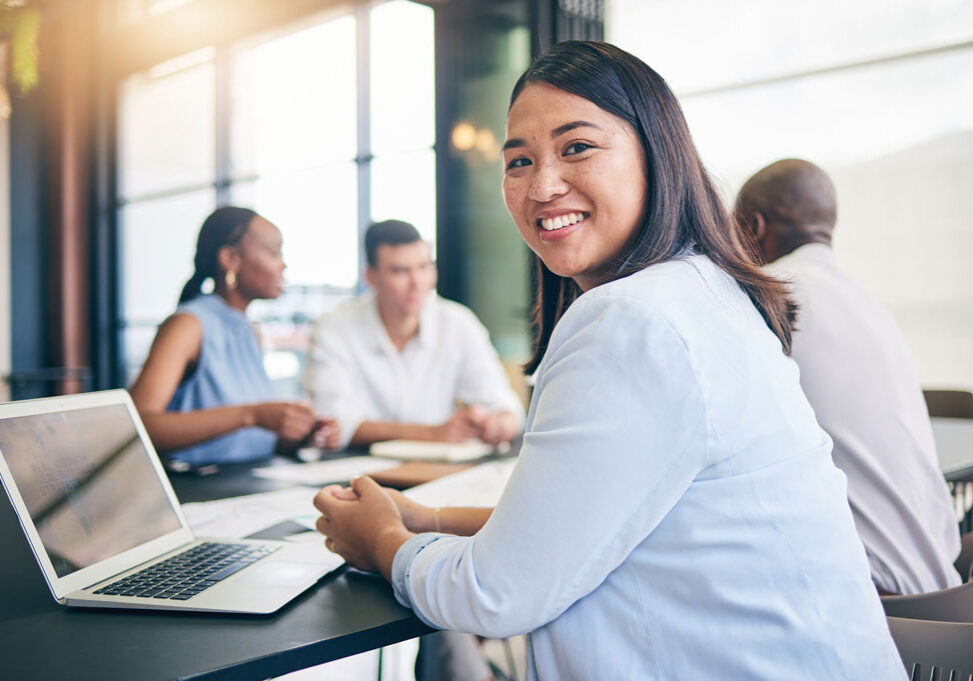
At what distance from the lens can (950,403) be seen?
10.2 feet

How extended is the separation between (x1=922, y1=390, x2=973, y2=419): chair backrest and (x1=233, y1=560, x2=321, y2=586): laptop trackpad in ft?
8.96

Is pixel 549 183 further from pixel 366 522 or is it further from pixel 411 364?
pixel 411 364

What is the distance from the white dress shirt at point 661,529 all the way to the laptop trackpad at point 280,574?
246mm

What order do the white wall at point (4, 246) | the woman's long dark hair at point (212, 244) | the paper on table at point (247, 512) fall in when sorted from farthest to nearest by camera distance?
the white wall at point (4, 246)
the woman's long dark hair at point (212, 244)
the paper on table at point (247, 512)

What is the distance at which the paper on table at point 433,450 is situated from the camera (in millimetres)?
2162

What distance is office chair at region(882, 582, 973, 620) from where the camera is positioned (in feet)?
4.21

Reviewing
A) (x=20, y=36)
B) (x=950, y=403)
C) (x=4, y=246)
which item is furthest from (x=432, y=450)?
(x=4, y=246)

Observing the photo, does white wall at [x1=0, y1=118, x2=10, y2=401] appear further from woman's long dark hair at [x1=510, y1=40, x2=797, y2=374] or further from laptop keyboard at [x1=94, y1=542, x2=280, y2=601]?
woman's long dark hair at [x1=510, y1=40, x2=797, y2=374]

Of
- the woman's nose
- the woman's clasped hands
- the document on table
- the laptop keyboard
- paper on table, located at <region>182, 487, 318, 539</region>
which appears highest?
the woman's nose

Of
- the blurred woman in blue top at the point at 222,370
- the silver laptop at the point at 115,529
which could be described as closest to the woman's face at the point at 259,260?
the blurred woman in blue top at the point at 222,370

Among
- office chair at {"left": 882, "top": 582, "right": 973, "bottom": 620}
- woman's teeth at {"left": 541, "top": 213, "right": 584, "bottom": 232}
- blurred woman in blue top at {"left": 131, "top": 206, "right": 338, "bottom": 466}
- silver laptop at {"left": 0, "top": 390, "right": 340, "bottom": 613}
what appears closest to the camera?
silver laptop at {"left": 0, "top": 390, "right": 340, "bottom": 613}

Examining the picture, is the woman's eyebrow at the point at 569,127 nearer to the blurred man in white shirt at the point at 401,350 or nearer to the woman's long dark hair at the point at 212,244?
the woman's long dark hair at the point at 212,244

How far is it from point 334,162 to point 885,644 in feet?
17.7

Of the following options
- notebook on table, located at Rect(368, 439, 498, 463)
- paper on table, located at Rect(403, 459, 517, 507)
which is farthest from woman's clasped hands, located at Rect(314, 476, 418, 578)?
notebook on table, located at Rect(368, 439, 498, 463)
